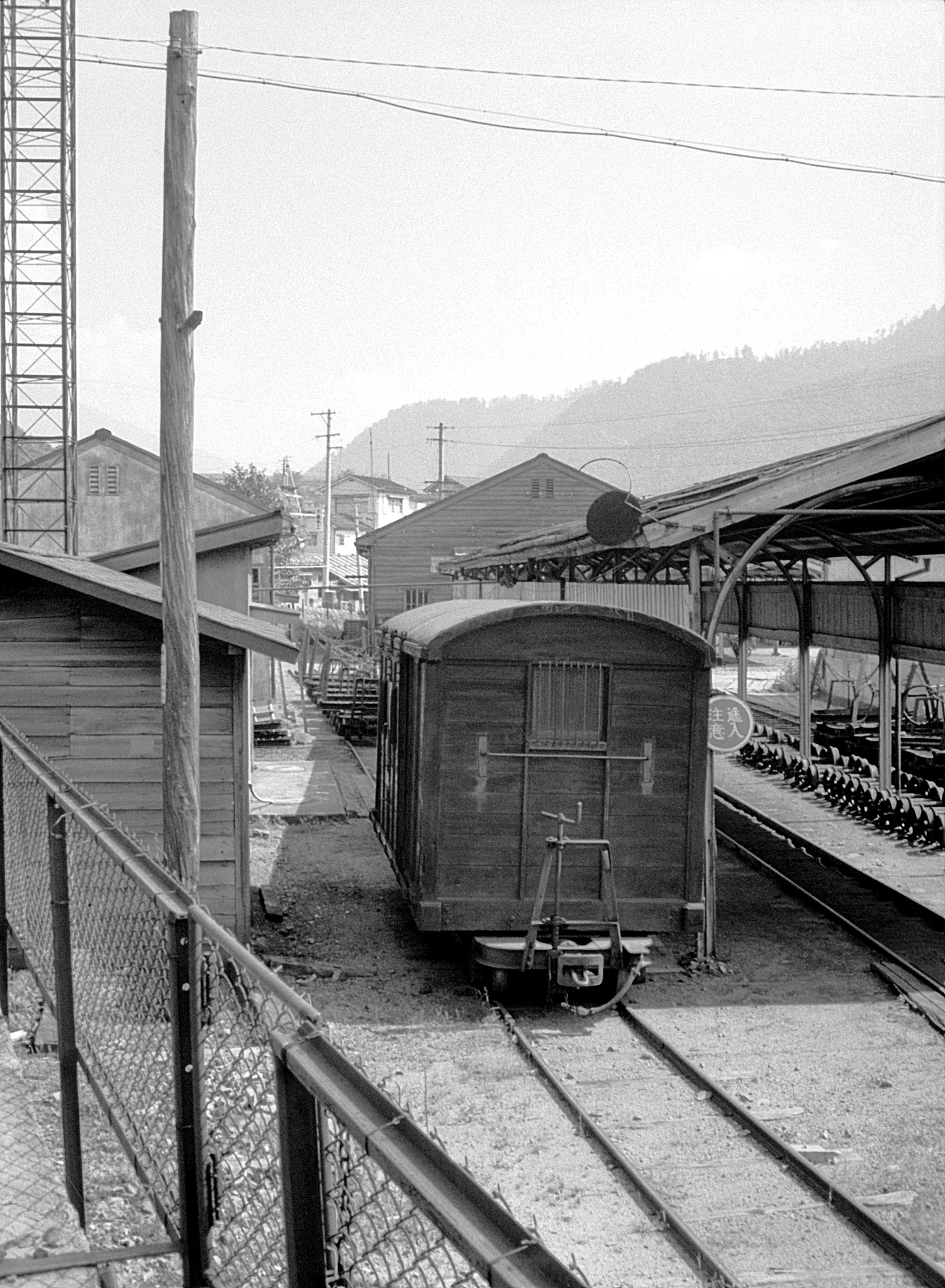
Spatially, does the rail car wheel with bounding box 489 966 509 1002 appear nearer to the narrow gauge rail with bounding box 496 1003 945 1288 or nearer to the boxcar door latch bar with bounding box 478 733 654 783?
the narrow gauge rail with bounding box 496 1003 945 1288

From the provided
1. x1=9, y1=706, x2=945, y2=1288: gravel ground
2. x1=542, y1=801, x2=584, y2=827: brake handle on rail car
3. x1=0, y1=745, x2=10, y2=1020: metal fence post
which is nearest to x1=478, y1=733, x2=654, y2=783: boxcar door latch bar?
x1=542, y1=801, x2=584, y2=827: brake handle on rail car

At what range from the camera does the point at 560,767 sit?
10.9m

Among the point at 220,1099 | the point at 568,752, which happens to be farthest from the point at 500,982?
the point at 220,1099

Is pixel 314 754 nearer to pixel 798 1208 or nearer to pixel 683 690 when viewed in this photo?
pixel 683 690

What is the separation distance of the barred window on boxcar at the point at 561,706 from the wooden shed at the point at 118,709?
8.53 ft

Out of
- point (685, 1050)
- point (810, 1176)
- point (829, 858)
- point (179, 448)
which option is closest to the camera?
point (810, 1176)

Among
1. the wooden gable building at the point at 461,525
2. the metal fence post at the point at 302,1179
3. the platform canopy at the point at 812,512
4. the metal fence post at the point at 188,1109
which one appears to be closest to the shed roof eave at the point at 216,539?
the platform canopy at the point at 812,512

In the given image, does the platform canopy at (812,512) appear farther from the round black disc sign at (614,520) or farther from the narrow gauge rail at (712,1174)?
the narrow gauge rail at (712,1174)

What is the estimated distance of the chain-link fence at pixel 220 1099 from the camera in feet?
5.84

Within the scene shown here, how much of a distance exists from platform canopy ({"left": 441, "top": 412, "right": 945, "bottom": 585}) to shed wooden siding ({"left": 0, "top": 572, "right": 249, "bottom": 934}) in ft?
14.7

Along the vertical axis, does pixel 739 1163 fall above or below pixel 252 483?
below

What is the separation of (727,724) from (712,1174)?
444 centimetres

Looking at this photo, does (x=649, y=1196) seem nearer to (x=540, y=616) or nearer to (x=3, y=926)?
(x=3, y=926)

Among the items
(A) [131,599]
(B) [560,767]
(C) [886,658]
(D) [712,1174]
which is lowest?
(D) [712,1174]
